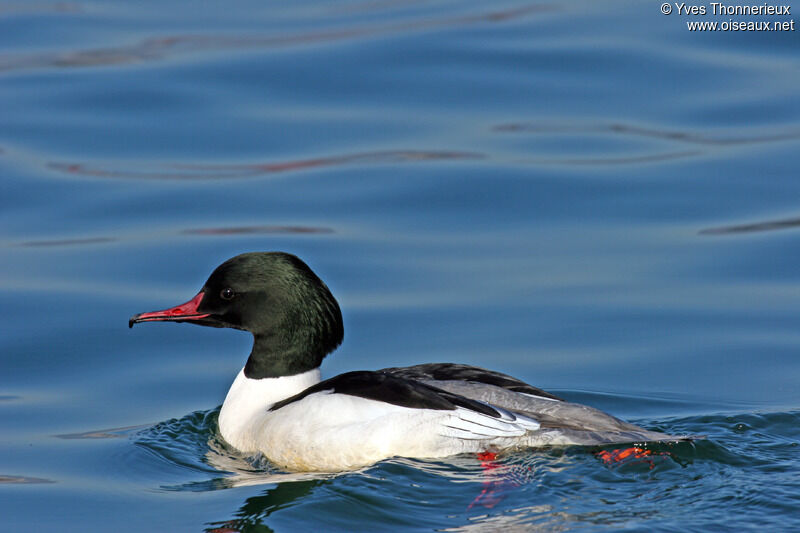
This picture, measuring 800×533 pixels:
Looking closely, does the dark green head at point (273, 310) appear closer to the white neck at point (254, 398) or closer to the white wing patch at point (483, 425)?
the white neck at point (254, 398)

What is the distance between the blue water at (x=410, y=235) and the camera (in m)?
6.87

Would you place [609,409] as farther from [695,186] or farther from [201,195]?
[201,195]

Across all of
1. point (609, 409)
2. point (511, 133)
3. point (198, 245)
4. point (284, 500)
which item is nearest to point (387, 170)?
point (511, 133)

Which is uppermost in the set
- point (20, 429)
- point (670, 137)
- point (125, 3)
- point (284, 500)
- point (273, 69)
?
point (125, 3)

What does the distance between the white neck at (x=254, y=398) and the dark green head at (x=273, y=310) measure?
0.05 meters

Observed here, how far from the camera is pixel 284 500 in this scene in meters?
6.83

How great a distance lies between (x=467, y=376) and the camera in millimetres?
7426

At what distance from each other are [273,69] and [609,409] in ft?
25.1

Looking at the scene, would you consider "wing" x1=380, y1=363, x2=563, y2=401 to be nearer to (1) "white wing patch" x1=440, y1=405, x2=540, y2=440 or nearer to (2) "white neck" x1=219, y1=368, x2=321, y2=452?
(1) "white wing patch" x1=440, y1=405, x2=540, y2=440

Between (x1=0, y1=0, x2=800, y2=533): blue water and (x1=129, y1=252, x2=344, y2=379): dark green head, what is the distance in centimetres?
70

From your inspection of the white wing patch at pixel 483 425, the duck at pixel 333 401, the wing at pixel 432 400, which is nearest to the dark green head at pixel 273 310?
the duck at pixel 333 401

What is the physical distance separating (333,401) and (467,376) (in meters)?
0.79

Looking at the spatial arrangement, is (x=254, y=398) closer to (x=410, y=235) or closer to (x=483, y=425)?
(x=483, y=425)

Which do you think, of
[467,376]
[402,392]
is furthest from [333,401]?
[467,376]
